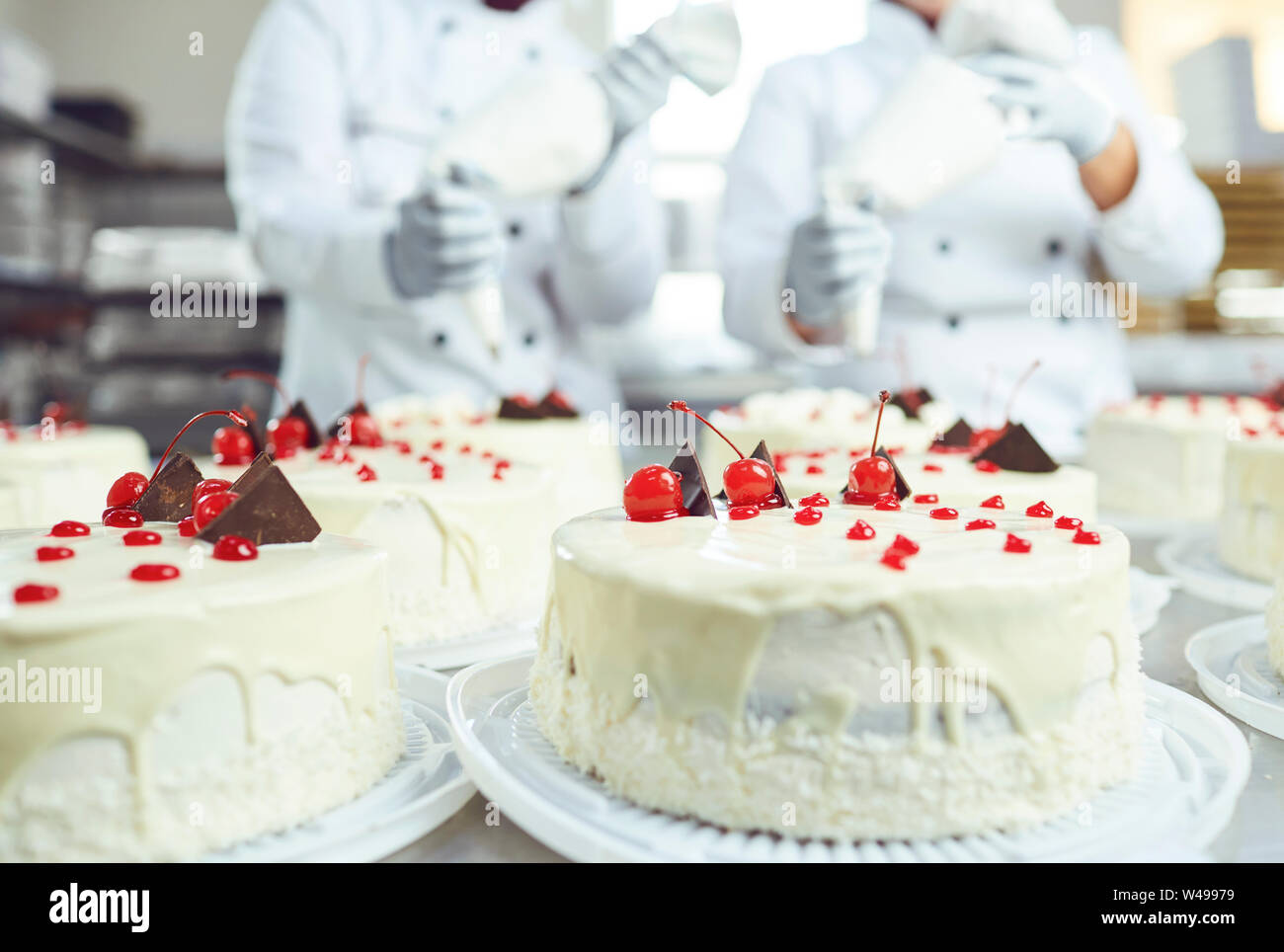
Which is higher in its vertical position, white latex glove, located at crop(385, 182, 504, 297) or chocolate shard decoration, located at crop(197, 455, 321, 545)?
white latex glove, located at crop(385, 182, 504, 297)

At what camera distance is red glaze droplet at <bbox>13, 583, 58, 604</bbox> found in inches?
37.7

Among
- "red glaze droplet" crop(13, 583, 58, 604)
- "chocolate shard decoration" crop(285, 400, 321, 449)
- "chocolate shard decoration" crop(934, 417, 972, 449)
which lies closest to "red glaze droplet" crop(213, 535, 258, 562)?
"red glaze droplet" crop(13, 583, 58, 604)

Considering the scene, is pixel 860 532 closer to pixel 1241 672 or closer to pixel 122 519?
pixel 1241 672

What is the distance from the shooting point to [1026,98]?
238 centimetres

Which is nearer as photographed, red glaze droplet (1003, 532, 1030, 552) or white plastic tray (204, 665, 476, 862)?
white plastic tray (204, 665, 476, 862)

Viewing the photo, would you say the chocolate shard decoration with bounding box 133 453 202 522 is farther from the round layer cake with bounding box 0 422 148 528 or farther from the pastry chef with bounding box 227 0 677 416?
the pastry chef with bounding box 227 0 677 416

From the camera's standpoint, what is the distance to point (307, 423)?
6.68ft

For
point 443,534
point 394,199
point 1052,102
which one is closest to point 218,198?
point 394,199

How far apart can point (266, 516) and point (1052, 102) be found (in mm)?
2099

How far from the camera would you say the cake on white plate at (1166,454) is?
250 centimetres

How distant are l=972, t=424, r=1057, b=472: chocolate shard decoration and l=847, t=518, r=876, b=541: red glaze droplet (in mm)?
674
